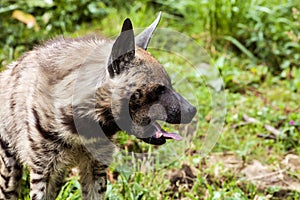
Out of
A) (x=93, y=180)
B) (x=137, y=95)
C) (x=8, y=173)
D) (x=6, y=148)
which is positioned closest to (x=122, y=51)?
(x=137, y=95)

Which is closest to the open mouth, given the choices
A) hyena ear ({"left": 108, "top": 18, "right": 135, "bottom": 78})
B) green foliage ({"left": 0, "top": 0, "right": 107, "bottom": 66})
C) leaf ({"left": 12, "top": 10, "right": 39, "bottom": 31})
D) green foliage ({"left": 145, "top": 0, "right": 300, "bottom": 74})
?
hyena ear ({"left": 108, "top": 18, "right": 135, "bottom": 78})

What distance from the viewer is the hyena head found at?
10.3ft

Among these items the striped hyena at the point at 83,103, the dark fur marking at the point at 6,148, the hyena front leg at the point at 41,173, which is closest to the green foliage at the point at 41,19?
the dark fur marking at the point at 6,148

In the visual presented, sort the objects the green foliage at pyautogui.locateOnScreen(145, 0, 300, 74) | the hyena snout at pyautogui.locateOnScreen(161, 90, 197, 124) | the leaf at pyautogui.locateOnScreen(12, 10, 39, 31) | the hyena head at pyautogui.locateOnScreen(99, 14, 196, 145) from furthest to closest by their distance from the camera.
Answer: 1. the green foliage at pyautogui.locateOnScreen(145, 0, 300, 74)
2. the leaf at pyautogui.locateOnScreen(12, 10, 39, 31)
3. the hyena snout at pyautogui.locateOnScreen(161, 90, 197, 124)
4. the hyena head at pyautogui.locateOnScreen(99, 14, 196, 145)

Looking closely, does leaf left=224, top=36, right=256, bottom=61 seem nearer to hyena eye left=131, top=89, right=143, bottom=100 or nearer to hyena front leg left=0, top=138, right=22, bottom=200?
hyena front leg left=0, top=138, right=22, bottom=200

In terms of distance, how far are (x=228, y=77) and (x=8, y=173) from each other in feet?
10.7

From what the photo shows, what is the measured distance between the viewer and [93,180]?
376 cm

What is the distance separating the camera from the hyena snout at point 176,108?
10.6 ft

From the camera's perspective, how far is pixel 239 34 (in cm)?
717

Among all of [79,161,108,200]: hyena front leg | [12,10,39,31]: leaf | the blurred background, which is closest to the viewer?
[79,161,108,200]: hyena front leg

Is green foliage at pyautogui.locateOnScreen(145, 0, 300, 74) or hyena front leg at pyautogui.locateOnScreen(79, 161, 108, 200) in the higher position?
green foliage at pyautogui.locateOnScreen(145, 0, 300, 74)

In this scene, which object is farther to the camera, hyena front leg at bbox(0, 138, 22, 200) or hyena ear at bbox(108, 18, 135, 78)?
hyena front leg at bbox(0, 138, 22, 200)

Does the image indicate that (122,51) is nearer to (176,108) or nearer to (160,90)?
(160,90)

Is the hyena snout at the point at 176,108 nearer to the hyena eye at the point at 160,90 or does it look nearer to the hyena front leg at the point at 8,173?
the hyena eye at the point at 160,90
